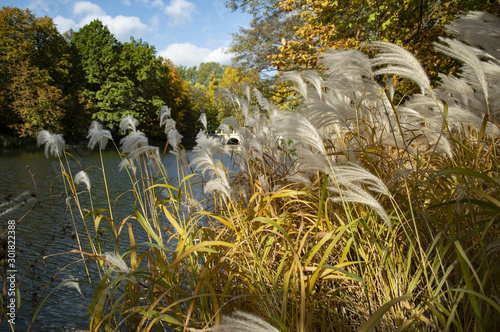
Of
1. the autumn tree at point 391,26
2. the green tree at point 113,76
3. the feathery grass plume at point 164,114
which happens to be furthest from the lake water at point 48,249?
the green tree at point 113,76

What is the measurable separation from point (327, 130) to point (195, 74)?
97.7 meters

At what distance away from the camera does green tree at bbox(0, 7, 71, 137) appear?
2584 centimetres

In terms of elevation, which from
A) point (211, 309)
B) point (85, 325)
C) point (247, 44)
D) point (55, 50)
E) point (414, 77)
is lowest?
point (85, 325)

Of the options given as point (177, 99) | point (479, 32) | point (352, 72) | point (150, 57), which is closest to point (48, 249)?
point (352, 72)

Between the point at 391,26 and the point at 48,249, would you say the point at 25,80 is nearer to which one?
the point at 48,249

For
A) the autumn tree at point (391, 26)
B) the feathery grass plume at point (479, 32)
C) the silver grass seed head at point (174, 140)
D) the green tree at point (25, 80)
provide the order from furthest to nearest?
the green tree at point (25, 80) < the autumn tree at point (391, 26) < the silver grass seed head at point (174, 140) < the feathery grass plume at point (479, 32)

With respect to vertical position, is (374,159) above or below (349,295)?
above

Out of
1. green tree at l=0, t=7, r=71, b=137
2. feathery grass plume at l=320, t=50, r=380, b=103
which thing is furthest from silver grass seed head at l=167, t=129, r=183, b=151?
green tree at l=0, t=7, r=71, b=137

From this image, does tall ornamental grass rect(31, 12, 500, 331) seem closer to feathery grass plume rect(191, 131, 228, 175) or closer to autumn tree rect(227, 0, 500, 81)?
feathery grass plume rect(191, 131, 228, 175)

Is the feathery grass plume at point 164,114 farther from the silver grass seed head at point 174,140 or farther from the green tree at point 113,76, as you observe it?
the green tree at point 113,76

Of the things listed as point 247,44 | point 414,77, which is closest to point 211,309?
point 414,77

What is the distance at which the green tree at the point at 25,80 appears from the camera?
84.8ft

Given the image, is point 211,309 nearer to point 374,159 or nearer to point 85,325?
point 374,159

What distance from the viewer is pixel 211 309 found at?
1978mm
